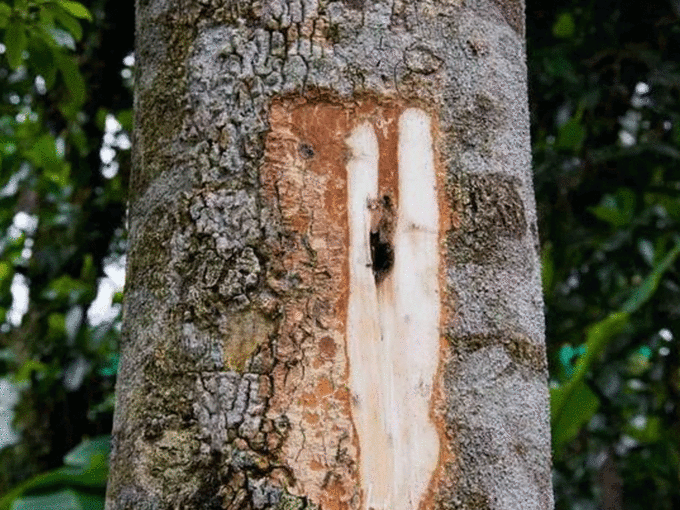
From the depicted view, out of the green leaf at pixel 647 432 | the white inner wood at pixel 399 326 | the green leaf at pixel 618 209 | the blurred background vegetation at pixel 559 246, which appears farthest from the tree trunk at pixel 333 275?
the green leaf at pixel 647 432

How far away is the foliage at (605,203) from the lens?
2.93 m

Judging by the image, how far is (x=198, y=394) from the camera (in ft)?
3.16

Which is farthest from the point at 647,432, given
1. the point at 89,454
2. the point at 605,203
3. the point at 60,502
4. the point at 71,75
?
the point at 71,75

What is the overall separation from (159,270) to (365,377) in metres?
0.22

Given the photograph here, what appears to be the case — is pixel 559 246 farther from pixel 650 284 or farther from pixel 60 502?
pixel 60 502

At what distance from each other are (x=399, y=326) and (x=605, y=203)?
224cm

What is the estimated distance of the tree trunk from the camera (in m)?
0.94

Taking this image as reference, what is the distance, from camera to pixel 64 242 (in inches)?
139

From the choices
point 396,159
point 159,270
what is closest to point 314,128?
point 396,159

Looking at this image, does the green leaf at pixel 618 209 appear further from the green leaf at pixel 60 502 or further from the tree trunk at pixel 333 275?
the tree trunk at pixel 333 275

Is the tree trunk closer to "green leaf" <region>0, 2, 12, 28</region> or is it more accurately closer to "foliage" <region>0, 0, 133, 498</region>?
"green leaf" <region>0, 2, 12, 28</region>

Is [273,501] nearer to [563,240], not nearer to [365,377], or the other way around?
[365,377]

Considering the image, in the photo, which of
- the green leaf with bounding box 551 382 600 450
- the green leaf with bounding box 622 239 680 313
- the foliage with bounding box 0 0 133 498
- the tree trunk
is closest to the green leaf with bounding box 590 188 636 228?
the green leaf with bounding box 622 239 680 313

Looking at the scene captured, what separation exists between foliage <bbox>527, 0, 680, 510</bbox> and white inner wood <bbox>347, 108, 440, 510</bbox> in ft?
6.23
